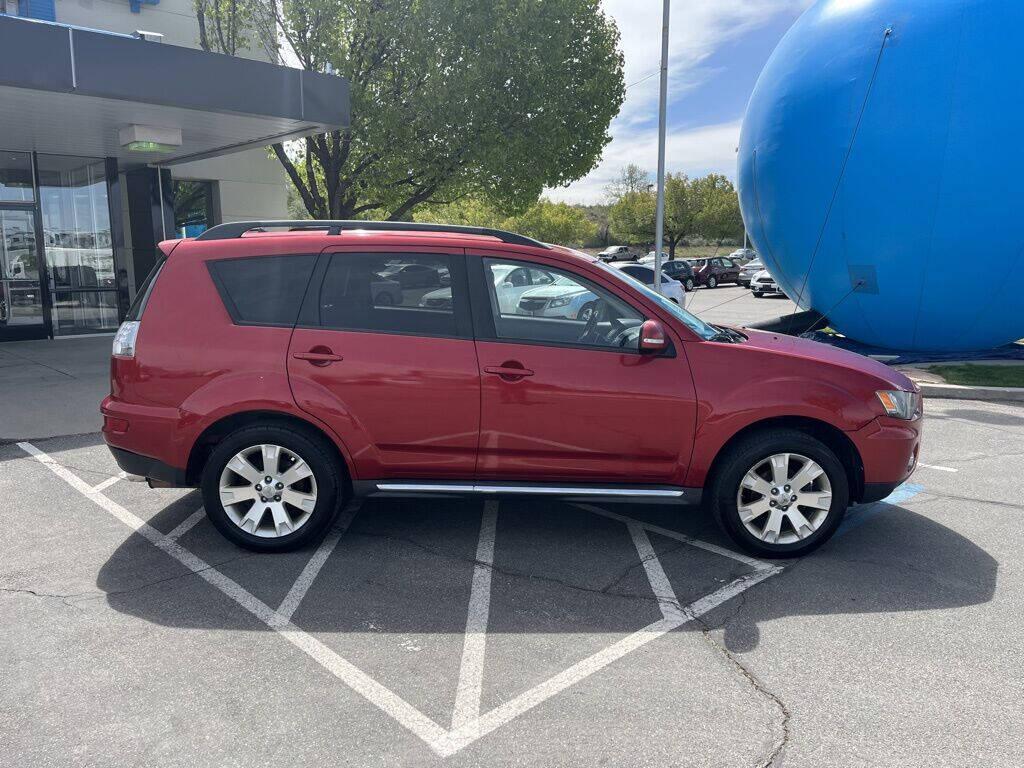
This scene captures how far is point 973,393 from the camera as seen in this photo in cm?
977

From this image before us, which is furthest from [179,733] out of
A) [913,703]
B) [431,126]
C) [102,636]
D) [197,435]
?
[431,126]

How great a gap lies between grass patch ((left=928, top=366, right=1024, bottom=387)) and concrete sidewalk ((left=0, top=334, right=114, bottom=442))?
1039cm

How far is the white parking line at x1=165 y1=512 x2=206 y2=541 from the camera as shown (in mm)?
4945

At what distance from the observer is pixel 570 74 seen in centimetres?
1934

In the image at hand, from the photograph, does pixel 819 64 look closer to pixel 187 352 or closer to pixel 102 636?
pixel 187 352

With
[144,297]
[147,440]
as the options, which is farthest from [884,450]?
[144,297]

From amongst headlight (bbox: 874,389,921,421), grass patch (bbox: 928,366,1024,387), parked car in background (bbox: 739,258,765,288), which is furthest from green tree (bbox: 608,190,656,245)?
headlight (bbox: 874,389,921,421)

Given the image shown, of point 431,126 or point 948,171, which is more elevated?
point 431,126

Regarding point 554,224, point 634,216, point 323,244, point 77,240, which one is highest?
point 634,216

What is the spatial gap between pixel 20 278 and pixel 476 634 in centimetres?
1402

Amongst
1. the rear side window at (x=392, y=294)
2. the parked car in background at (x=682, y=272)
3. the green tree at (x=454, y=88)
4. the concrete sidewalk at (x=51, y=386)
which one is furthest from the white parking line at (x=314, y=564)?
the parked car in background at (x=682, y=272)

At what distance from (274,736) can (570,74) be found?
1886cm

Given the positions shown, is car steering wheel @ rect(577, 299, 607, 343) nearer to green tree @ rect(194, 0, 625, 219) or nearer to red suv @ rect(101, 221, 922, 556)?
red suv @ rect(101, 221, 922, 556)

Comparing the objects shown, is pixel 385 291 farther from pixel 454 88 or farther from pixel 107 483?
pixel 454 88
